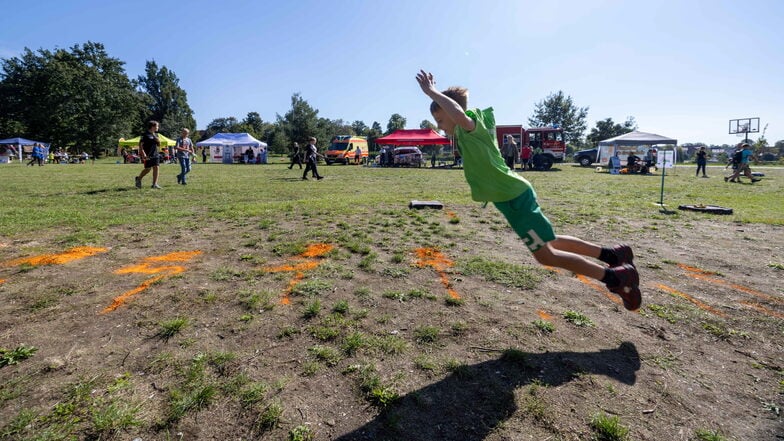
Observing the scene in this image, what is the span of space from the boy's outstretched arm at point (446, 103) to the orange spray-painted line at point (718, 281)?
3.43 m

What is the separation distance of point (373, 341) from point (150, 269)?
301cm

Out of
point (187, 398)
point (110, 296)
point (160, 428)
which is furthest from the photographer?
point (110, 296)

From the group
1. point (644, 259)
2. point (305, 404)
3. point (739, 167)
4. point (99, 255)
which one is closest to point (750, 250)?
point (644, 259)

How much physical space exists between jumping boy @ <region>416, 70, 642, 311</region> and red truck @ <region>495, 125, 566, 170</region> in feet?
94.1

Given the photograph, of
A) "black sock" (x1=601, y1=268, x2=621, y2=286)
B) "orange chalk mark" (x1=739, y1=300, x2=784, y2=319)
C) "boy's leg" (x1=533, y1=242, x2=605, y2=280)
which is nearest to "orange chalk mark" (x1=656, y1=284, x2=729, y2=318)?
"orange chalk mark" (x1=739, y1=300, x2=784, y2=319)

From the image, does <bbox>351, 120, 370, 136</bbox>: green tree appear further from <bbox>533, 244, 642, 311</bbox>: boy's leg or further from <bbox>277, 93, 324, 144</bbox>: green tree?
<bbox>533, 244, 642, 311</bbox>: boy's leg

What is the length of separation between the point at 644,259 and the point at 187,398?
534 cm

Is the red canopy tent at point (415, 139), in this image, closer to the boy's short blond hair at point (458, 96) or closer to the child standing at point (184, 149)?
the child standing at point (184, 149)

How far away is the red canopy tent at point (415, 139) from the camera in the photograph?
3338cm

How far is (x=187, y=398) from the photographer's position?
2.17 metres

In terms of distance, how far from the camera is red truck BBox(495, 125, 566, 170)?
30.1 metres

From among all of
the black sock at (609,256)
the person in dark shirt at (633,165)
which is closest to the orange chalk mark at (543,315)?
the black sock at (609,256)

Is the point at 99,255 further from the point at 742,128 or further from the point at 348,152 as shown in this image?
the point at 742,128

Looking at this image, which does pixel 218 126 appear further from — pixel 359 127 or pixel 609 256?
pixel 609 256
